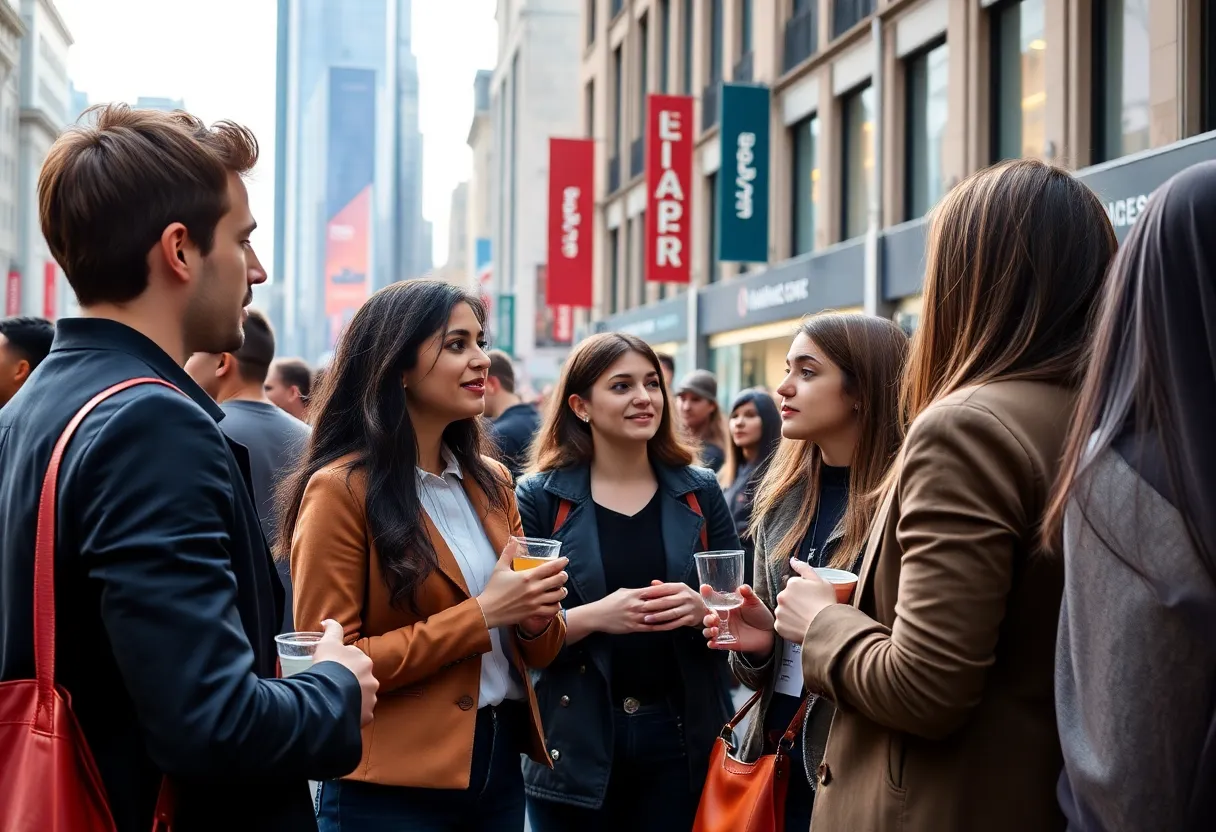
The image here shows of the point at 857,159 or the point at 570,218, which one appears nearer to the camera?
the point at 857,159

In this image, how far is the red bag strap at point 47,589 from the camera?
157 centimetres

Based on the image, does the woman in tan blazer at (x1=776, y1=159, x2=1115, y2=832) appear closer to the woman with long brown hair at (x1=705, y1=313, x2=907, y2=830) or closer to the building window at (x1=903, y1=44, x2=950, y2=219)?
the woman with long brown hair at (x1=705, y1=313, x2=907, y2=830)

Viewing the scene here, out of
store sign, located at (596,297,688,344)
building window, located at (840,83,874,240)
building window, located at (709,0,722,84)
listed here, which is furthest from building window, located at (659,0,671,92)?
building window, located at (840,83,874,240)

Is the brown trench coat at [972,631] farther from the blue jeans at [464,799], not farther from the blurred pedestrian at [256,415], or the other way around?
the blurred pedestrian at [256,415]

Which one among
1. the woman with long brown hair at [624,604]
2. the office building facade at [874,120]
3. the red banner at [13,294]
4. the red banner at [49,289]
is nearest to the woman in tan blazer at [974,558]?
the woman with long brown hair at [624,604]

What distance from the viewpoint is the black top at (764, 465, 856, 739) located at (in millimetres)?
3167

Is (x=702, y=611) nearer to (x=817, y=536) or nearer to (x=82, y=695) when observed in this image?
(x=817, y=536)

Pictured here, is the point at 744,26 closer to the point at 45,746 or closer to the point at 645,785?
the point at 645,785

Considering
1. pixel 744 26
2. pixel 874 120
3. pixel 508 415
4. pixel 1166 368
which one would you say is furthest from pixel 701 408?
pixel 744 26

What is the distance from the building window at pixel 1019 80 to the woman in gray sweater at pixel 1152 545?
1056cm

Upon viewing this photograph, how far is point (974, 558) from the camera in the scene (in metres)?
1.82

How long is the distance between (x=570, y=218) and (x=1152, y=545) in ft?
81.4

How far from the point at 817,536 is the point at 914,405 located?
1.17 meters

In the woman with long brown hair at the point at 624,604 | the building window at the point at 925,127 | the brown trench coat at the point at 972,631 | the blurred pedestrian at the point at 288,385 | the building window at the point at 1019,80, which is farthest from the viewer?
the building window at the point at 925,127
